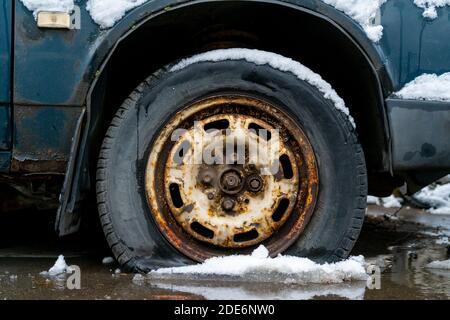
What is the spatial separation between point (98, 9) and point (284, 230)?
41.3 inches

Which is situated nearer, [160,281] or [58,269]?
[160,281]

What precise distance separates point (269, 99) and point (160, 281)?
76 cm

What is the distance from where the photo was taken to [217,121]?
2256mm

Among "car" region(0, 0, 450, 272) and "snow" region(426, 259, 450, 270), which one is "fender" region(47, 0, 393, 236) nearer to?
"car" region(0, 0, 450, 272)

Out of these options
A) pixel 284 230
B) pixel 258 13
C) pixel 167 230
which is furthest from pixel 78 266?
pixel 258 13

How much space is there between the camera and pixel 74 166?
211 centimetres

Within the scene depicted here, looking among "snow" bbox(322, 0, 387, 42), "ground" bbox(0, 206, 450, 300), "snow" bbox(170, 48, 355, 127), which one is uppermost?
"snow" bbox(322, 0, 387, 42)

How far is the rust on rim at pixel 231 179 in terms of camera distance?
219cm

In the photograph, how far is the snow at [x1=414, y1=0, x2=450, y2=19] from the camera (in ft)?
7.12

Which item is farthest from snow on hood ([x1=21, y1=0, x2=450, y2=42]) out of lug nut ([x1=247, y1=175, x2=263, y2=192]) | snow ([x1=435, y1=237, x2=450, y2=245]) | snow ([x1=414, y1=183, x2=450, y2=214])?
snow ([x1=414, y1=183, x2=450, y2=214])

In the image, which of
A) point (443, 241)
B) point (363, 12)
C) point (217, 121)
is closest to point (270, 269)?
point (217, 121)

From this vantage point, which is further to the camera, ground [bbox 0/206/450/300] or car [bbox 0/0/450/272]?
car [bbox 0/0/450/272]

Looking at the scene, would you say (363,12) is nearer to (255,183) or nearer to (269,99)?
(269,99)
